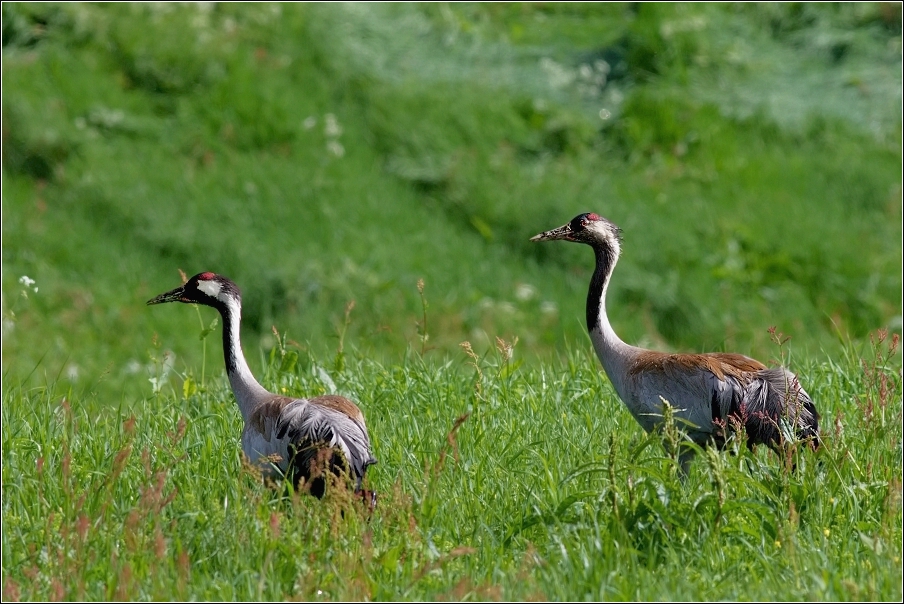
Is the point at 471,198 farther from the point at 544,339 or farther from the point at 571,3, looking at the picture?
the point at 571,3

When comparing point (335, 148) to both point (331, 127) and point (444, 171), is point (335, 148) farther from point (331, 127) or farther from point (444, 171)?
point (444, 171)

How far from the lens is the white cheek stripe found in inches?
232

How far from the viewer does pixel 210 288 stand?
5.92 meters

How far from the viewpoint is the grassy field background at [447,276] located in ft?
14.9

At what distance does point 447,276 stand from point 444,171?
6.00 feet

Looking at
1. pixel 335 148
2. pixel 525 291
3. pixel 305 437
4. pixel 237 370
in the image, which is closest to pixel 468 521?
pixel 305 437

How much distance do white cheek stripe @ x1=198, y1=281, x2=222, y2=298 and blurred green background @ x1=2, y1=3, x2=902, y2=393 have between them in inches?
162

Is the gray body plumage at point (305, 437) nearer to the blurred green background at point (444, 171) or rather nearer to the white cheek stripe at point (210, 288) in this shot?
→ the white cheek stripe at point (210, 288)

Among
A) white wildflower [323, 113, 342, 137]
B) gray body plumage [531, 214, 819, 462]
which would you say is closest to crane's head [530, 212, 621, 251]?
gray body plumage [531, 214, 819, 462]

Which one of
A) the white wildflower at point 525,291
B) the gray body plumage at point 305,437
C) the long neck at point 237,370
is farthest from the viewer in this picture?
the white wildflower at point 525,291

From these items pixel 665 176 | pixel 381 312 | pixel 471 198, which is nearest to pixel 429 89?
pixel 471 198

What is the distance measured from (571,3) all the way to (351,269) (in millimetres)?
6585

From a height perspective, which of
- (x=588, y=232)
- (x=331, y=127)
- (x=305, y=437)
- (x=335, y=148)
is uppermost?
(x=588, y=232)

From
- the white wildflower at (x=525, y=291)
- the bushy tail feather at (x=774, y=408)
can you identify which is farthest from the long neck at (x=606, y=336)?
the white wildflower at (x=525, y=291)
